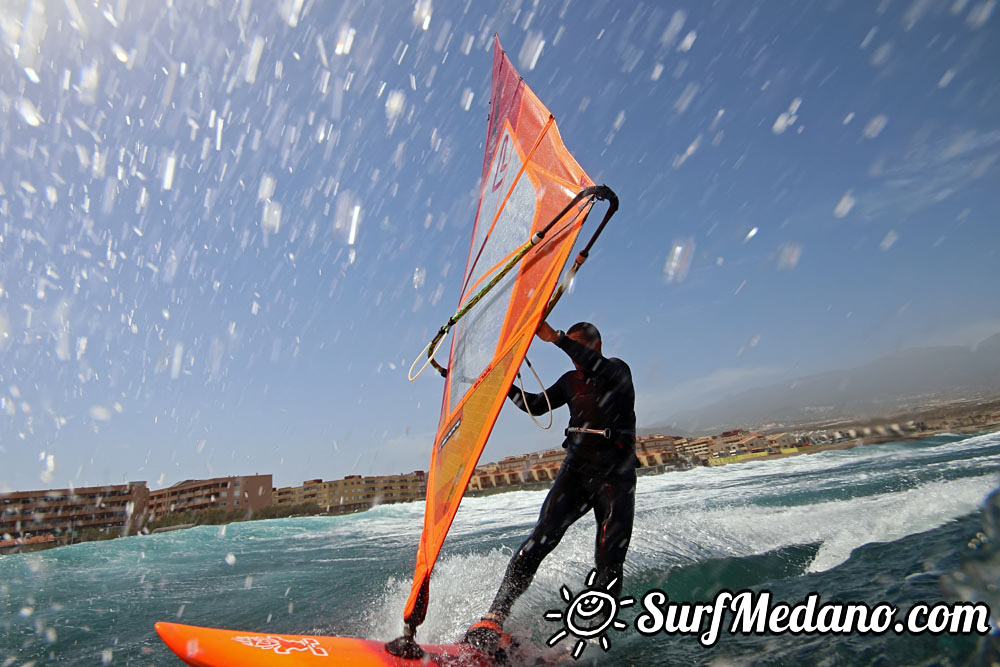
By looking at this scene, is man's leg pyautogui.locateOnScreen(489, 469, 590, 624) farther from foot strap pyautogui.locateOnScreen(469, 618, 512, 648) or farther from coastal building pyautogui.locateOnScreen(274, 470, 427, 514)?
coastal building pyautogui.locateOnScreen(274, 470, 427, 514)

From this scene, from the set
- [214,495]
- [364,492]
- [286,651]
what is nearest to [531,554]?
[286,651]

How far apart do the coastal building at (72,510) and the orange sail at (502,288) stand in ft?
202

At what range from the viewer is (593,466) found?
9.49ft

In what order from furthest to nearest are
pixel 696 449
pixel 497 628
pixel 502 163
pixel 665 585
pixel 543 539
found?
pixel 696 449 → pixel 502 163 → pixel 665 585 → pixel 543 539 → pixel 497 628

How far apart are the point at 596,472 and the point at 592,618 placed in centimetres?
81

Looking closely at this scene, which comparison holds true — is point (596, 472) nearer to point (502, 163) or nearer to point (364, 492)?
point (502, 163)

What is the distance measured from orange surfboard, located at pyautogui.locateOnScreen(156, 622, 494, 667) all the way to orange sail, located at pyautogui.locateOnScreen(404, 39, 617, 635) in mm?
235

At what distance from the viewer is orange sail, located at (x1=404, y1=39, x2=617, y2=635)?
6.95ft

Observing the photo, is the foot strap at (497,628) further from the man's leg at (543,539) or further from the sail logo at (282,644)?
the sail logo at (282,644)

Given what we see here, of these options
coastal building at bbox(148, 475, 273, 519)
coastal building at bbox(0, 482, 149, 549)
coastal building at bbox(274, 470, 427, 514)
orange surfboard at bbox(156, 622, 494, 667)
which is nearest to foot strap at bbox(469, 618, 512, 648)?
orange surfboard at bbox(156, 622, 494, 667)

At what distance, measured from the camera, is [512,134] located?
Answer: 4195mm

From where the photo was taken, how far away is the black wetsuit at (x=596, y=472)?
2.78 m

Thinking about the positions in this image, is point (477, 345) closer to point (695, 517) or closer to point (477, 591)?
point (477, 591)

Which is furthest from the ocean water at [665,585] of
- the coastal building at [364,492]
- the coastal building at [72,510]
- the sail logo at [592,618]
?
the coastal building at [72,510]
